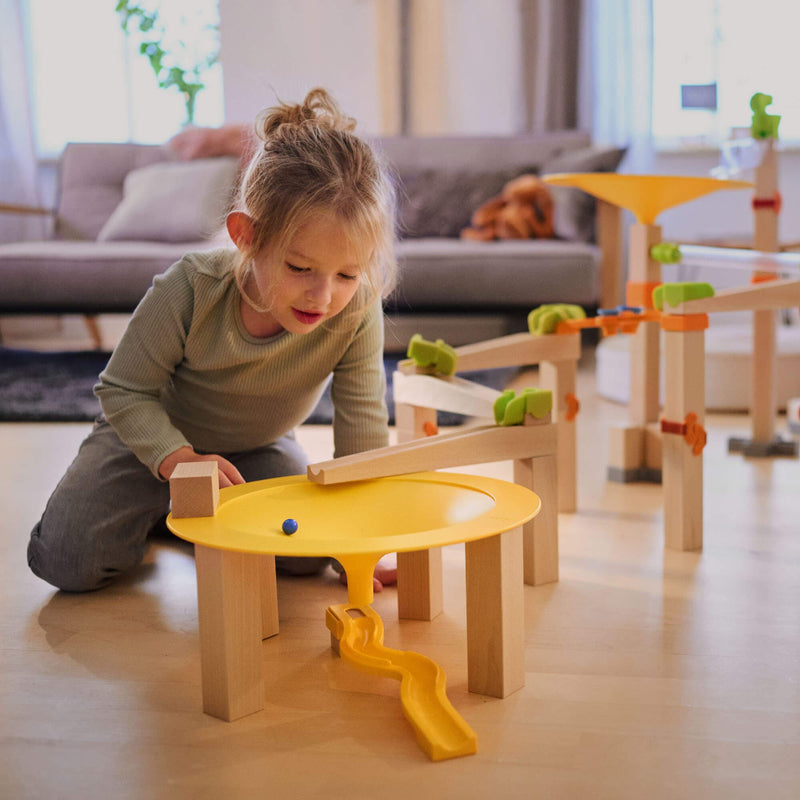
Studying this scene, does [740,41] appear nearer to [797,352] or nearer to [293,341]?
[797,352]

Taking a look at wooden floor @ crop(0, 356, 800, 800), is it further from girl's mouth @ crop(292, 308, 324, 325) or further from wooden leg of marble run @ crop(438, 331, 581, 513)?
girl's mouth @ crop(292, 308, 324, 325)

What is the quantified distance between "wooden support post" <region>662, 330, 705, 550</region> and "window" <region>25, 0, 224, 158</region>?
125 inches

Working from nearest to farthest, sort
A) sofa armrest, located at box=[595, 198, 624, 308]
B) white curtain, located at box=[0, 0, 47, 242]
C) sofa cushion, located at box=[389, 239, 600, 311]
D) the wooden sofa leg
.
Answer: sofa cushion, located at box=[389, 239, 600, 311] < sofa armrest, located at box=[595, 198, 624, 308] < the wooden sofa leg < white curtain, located at box=[0, 0, 47, 242]

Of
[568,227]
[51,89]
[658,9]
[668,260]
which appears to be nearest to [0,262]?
[51,89]

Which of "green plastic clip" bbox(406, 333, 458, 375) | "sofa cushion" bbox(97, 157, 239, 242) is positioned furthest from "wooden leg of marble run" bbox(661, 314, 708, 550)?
"sofa cushion" bbox(97, 157, 239, 242)

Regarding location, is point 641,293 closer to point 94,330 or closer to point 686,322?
point 686,322

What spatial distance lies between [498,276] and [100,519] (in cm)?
180

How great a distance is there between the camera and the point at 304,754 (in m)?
0.74

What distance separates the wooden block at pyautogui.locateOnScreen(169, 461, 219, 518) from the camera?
2.67 ft

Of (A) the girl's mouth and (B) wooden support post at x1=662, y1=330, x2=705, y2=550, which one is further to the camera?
(B) wooden support post at x1=662, y1=330, x2=705, y2=550

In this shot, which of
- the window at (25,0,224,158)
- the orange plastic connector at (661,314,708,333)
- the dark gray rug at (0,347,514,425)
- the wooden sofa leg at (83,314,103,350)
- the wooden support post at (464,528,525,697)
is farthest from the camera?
the window at (25,0,224,158)

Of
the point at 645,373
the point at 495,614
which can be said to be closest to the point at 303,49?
the point at 645,373

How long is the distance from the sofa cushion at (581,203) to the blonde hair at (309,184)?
6.70 feet

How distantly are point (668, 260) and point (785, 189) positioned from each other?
8.27ft
